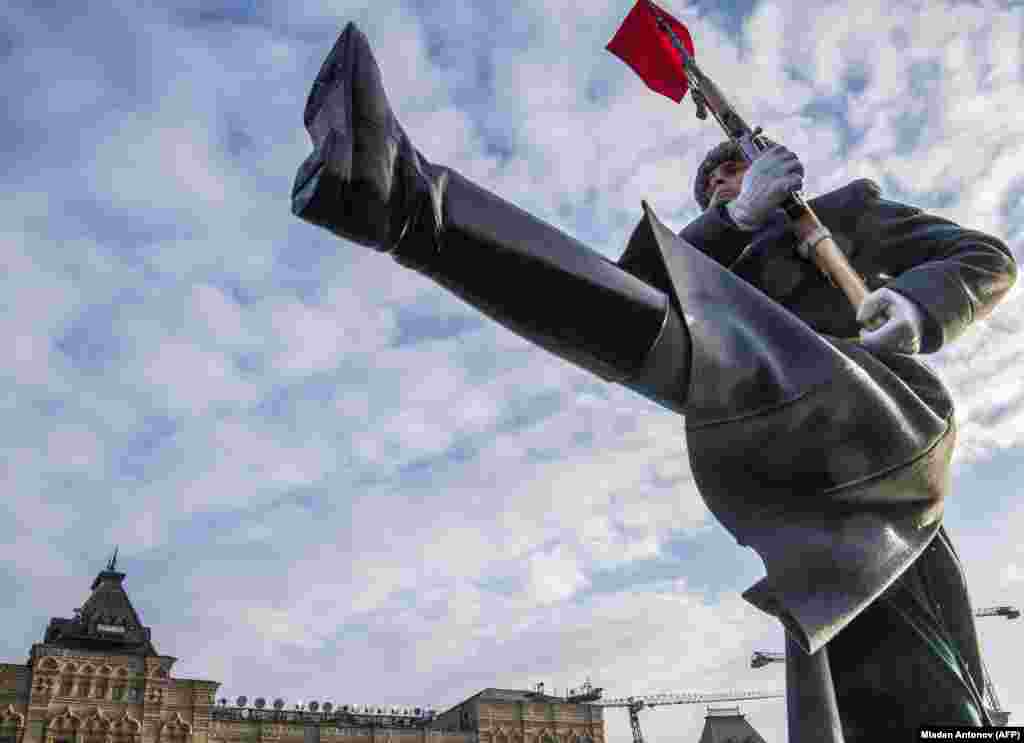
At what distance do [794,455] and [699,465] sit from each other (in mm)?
277

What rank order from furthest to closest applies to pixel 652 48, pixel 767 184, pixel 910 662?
pixel 652 48
pixel 767 184
pixel 910 662

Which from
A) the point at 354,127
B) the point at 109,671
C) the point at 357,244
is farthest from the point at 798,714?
the point at 109,671

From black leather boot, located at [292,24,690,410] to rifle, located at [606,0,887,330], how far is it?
33.7 inches

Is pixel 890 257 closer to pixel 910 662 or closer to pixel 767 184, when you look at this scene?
pixel 767 184

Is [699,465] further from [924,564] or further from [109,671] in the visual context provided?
[109,671]

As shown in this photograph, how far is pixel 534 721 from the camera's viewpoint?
45438 mm

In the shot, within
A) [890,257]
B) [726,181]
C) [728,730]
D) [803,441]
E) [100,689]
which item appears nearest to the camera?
[803,441]

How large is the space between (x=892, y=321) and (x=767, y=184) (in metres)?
0.77

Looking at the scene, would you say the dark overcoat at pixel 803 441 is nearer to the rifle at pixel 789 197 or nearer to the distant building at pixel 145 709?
the rifle at pixel 789 197

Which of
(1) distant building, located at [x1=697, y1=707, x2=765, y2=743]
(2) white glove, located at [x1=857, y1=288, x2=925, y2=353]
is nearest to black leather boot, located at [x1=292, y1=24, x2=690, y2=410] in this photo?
(2) white glove, located at [x1=857, y1=288, x2=925, y2=353]

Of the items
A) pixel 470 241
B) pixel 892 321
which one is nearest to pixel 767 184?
pixel 892 321

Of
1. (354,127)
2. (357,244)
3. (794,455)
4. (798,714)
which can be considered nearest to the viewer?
(354,127)

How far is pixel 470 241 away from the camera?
7.50 ft

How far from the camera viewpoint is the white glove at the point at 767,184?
311cm
